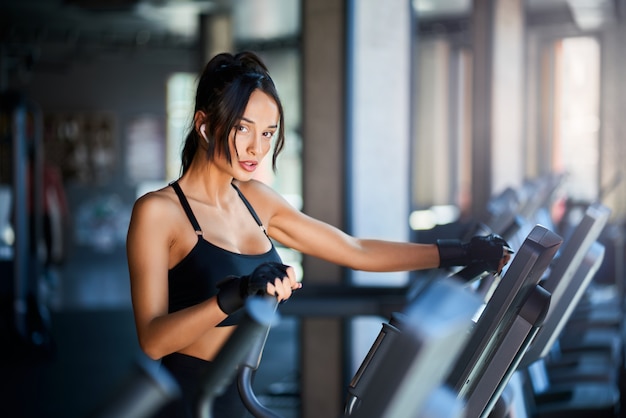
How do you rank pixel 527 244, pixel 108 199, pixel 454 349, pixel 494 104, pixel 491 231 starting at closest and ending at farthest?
pixel 454 349 < pixel 527 244 < pixel 491 231 < pixel 494 104 < pixel 108 199

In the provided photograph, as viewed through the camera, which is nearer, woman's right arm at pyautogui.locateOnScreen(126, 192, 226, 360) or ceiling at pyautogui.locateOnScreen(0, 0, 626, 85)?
woman's right arm at pyautogui.locateOnScreen(126, 192, 226, 360)

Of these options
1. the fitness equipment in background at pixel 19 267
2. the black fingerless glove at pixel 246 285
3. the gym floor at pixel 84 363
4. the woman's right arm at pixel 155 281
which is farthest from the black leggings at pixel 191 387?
the fitness equipment in background at pixel 19 267

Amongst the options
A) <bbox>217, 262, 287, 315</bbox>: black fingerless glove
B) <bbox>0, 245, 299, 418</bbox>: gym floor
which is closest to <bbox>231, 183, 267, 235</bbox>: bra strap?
<bbox>217, 262, 287, 315</bbox>: black fingerless glove

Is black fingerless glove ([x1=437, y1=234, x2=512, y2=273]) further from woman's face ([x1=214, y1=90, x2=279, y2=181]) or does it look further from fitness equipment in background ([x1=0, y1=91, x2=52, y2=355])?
fitness equipment in background ([x1=0, y1=91, x2=52, y2=355])

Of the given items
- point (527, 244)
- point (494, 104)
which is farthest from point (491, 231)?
point (494, 104)

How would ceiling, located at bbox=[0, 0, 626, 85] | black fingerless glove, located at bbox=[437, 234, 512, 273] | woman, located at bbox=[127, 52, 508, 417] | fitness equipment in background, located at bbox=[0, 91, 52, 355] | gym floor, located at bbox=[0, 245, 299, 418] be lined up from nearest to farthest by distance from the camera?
woman, located at bbox=[127, 52, 508, 417]
black fingerless glove, located at bbox=[437, 234, 512, 273]
gym floor, located at bbox=[0, 245, 299, 418]
fitness equipment in background, located at bbox=[0, 91, 52, 355]
ceiling, located at bbox=[0, 0, 626, 85]

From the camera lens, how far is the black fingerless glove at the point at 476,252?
1780 millimetres

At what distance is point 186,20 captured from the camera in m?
11.3

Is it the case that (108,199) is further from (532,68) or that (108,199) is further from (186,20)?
(532,68)

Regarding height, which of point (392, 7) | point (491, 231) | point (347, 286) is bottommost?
point (347, 286)

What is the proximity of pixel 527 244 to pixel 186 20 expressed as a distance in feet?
34.8

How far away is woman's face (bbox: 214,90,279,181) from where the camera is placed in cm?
168

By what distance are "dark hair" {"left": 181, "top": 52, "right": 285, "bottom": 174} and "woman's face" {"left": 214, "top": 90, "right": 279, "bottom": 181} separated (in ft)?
0.04

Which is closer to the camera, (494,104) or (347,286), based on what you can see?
(347,286)
